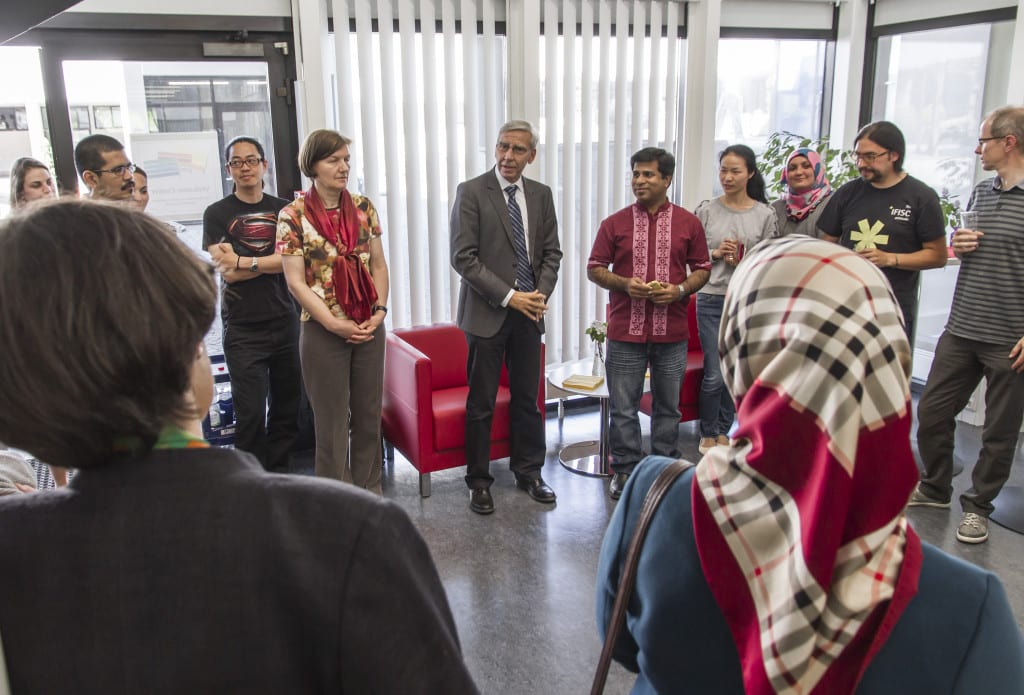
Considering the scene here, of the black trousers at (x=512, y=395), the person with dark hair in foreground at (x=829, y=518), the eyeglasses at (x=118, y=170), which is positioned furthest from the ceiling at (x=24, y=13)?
the black trousers at (x=512, y=395)

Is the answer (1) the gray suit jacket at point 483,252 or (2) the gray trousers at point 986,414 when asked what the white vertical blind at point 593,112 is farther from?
(2) the gray trousers at point 986,414

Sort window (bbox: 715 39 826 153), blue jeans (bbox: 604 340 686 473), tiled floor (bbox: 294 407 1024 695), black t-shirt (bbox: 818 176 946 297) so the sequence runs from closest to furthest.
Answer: tiled floor (bbox: 294 407 1024 695), black t-shirt (bbox: 818 176 946 297), blue jeans (bbox: 604 340 686 473), window (bbox: 715 39 826 153)

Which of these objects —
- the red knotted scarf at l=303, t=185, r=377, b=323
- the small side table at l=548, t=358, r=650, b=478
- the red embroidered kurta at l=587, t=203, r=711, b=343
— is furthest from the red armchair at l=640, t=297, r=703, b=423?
the red knotted scarf at l=303, t=185, r=377, b=323

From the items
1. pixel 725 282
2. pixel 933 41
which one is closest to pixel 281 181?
pixel 725 282

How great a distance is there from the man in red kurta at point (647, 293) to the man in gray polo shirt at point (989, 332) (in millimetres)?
1138

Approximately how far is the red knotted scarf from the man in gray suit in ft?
1.50

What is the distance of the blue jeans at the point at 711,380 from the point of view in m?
4.32

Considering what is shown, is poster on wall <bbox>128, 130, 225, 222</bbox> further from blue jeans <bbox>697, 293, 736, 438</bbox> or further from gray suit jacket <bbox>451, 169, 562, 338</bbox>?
blue jeans <bbox>697, 293, 736, 438</bbox>

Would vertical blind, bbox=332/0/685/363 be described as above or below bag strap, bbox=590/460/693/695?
above

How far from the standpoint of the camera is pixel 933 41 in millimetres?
5273

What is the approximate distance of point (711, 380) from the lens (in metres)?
4.39

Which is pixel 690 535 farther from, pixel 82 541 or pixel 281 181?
pixel 281 181

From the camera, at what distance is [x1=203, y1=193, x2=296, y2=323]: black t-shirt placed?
3.72m

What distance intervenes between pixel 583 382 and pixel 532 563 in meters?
1.17
